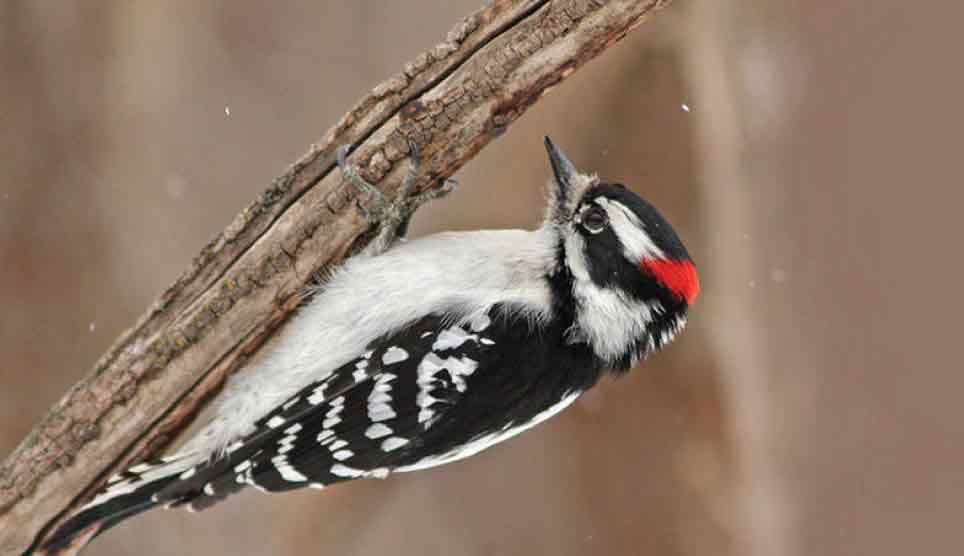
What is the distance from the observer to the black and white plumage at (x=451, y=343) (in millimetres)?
2828

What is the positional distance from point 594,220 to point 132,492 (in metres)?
1.76

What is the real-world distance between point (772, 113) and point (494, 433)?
2072 millimetres

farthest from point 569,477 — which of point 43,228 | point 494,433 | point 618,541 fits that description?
point 43,228

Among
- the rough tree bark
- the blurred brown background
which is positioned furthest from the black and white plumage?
the blurred brown background

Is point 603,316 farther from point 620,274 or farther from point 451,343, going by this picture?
point 451,343

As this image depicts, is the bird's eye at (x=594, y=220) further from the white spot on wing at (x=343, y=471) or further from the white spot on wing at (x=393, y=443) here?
the white spot on wing at (x=343, y=471)

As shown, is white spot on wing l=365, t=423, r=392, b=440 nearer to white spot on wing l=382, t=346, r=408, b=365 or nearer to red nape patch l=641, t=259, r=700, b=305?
white spot on wing l=382, t=346, r=408, b=365

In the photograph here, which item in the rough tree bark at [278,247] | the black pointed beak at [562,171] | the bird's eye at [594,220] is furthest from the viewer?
the black pointed beak at [562,171]

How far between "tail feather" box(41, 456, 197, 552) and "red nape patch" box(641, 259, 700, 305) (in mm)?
1637

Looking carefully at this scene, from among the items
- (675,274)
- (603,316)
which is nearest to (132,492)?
(603,316)

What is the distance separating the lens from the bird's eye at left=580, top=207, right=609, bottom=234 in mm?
2865

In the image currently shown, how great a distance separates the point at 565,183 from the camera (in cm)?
300

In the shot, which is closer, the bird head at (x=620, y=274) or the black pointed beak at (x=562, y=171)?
the bird head at (x=620, y=274)

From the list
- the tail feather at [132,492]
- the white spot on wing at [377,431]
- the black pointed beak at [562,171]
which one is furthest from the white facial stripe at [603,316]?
the tail feather at [132,492]
